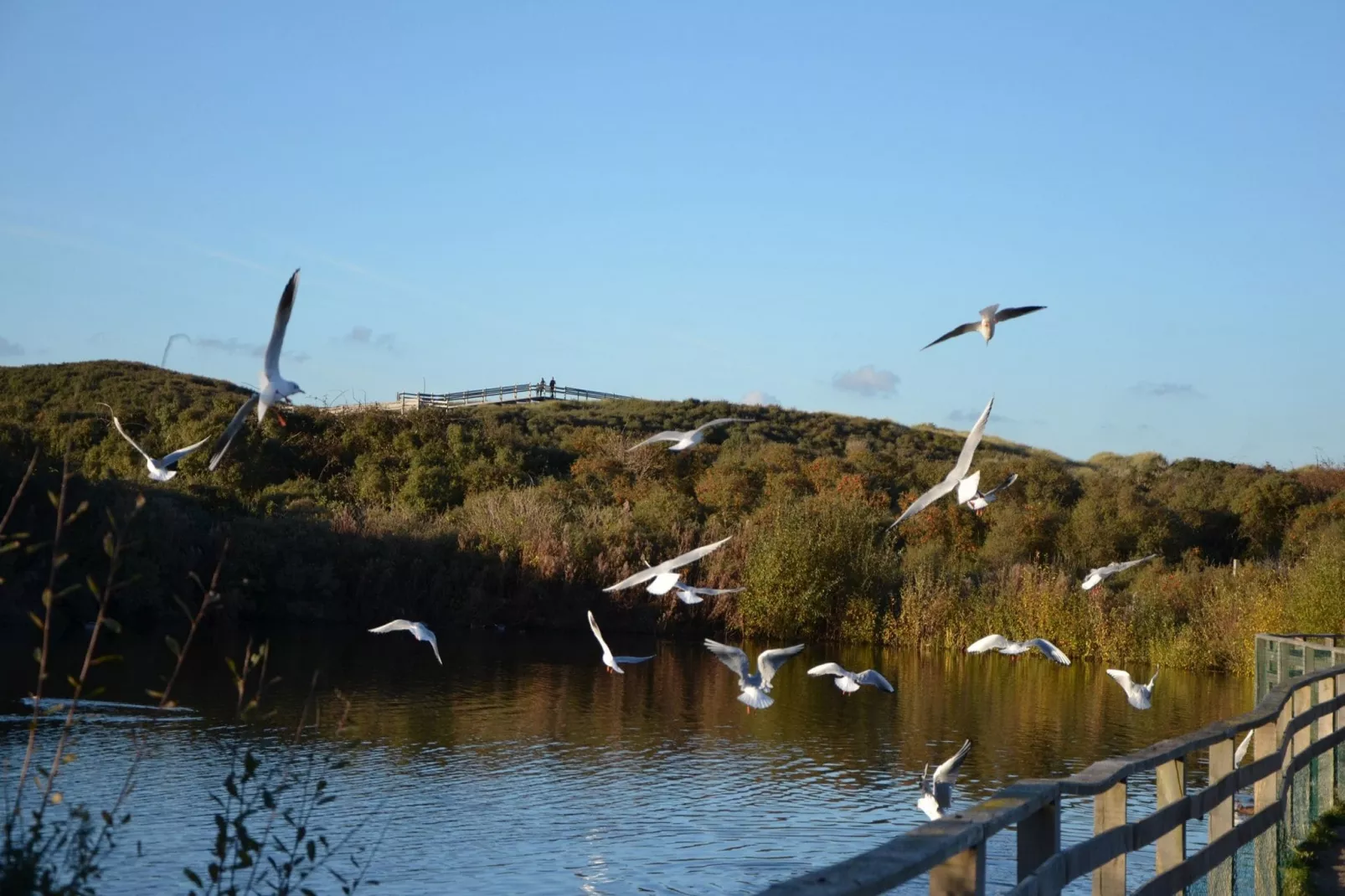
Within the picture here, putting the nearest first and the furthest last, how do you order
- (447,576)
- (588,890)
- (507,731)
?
(588,890) < (507,731) < (447,576)

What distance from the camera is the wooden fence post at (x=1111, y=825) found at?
172 inches

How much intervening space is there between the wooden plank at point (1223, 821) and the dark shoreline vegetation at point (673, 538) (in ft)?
49.3

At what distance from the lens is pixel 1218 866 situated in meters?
5.51

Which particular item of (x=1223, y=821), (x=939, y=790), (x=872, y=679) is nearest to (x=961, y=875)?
(x=1223, y=821)

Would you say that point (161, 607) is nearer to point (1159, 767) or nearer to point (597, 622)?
point (597, 622)

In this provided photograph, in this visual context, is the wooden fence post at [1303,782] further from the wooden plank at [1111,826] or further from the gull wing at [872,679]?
the wooden plank at [1111,826]

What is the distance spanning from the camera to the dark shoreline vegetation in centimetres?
2727

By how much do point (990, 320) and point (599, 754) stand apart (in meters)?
8.49

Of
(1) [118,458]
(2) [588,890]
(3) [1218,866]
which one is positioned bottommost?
(2) [588,890]

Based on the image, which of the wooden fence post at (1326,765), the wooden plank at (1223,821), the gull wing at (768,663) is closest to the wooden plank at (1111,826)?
the wooden plank at (1223,821)

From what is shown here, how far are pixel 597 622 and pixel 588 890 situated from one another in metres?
21.1

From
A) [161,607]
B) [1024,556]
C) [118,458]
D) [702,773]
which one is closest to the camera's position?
[702,773]

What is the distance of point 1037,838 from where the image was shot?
12.1 feet

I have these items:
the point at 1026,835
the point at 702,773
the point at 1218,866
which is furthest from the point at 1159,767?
the point at 702,773
